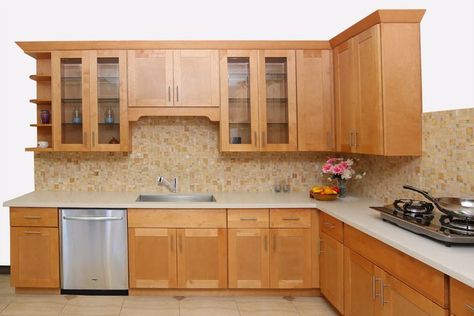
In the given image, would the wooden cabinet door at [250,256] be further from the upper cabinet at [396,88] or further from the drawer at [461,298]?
Answer: the drawer at [461,298]

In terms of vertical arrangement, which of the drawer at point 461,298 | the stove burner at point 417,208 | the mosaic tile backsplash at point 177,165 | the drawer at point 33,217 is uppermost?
the mosaic tile backsplash at point 177,165

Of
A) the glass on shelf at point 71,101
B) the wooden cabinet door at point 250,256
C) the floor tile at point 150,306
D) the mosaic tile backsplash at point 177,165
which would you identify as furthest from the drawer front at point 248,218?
the glass on shelf at point 71,101

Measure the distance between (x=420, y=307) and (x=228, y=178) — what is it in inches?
97.7

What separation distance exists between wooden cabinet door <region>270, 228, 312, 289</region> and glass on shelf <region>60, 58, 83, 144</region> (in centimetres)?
213

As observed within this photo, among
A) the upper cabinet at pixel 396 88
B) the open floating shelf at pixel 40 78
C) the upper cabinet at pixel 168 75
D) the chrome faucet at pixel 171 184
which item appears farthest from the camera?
the chrome faucet at pixel 171 184

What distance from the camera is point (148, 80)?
3.69 meters

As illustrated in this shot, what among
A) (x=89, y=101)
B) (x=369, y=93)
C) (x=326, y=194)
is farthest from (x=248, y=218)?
(x=89, y=101)

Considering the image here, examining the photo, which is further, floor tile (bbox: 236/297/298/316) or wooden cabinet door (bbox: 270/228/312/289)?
wooden cabinet door (bbox: 270/228/312/289)

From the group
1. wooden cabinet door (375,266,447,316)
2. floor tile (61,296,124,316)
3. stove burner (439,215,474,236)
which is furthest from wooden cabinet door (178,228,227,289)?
stove burner (439,215,474,236)

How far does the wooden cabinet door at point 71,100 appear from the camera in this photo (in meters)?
3.70

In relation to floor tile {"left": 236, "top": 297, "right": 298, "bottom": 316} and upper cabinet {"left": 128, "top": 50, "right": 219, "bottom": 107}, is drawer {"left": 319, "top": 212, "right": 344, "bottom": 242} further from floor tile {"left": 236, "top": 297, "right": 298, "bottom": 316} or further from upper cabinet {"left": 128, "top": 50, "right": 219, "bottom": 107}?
upper cabinet {"left": 128, "top": 50, "right": 219, "bottom": 107}

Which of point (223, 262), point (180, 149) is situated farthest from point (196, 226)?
point (180, 149)

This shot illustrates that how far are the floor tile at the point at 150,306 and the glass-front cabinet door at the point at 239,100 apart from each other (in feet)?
4.81

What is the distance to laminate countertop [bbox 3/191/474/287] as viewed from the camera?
171cm
